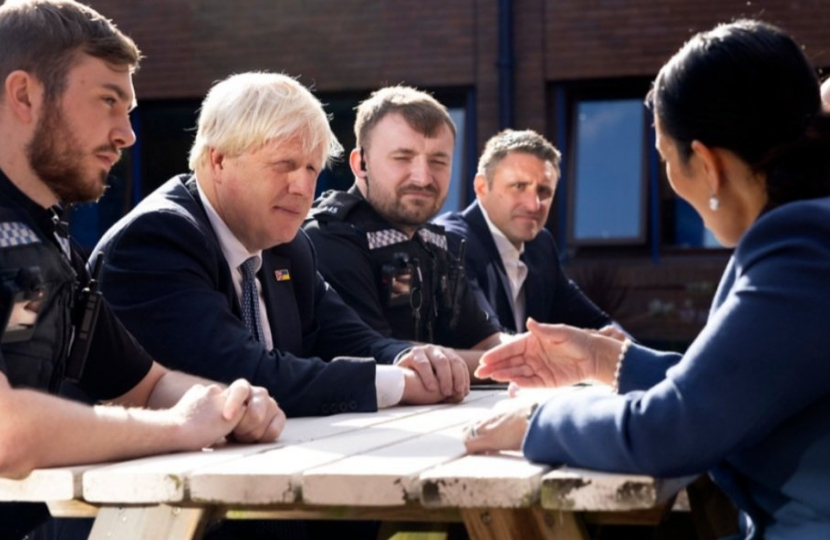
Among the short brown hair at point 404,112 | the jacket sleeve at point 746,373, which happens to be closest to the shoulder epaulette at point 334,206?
the short brown hair at point 404,112

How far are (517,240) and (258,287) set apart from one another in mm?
3045

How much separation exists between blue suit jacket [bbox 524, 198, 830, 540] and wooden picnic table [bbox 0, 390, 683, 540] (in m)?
0.06

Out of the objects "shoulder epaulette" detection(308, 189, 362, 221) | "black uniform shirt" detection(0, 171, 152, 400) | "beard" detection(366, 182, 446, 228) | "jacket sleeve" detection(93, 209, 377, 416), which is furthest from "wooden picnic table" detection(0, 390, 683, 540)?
"beard" detection(366, 182, 446, 228)

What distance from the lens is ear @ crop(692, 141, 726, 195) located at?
2.23m

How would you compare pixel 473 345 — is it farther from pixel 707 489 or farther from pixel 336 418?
pixel 336 418

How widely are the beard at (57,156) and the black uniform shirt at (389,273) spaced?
177 centimetres

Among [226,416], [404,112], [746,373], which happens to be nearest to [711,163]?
[746,373]

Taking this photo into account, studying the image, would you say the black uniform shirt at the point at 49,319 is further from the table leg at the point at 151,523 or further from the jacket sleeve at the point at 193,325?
the table leg at the point at 151,523

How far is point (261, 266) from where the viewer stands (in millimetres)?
3768

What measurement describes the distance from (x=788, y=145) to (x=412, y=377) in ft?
4.99

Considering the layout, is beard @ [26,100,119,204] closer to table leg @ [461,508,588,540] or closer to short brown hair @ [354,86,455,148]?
table leg @ [461,508,588,540]

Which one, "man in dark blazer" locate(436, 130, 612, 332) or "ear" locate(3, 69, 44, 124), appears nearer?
"ear" locate(3, 69, 44, 124)

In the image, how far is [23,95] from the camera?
2824mm

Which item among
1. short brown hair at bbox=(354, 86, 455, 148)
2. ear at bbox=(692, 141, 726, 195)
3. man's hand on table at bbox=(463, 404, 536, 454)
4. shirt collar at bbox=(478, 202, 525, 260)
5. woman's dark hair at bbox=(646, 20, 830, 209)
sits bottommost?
man's hand on table at bbox=(463, 404, 536, 454)
